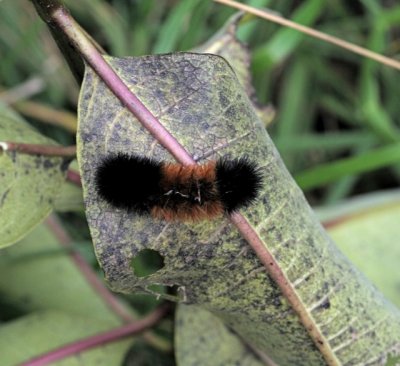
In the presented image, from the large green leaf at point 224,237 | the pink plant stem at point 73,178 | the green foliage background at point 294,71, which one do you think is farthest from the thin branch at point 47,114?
the large green leaf at point 224,237

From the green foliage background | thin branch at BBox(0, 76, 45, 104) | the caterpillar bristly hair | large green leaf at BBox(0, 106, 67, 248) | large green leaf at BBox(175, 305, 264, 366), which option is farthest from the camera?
thin branch at BBox(0, 76, 45, 104)

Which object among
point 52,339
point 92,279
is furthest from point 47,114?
point 52,339

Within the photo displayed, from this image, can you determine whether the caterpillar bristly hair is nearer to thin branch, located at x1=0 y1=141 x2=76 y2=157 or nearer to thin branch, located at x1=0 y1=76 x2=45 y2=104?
thin branch, located at x1=0 y1=141 x2=76 y2=157

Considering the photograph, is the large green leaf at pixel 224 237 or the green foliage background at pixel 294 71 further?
the green foliage background at pixel 294 71

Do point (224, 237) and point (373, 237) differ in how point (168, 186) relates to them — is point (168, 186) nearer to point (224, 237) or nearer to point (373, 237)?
point (224, 237)

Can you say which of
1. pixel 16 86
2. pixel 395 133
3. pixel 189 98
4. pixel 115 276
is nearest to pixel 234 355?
pixel 115 276

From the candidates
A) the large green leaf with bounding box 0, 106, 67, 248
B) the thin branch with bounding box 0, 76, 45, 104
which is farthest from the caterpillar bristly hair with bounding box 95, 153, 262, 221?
the thin branch with bounding box 0, 76, 45, 104

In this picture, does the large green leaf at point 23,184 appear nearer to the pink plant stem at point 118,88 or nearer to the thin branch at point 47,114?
the pink plant stem at point 118,88
